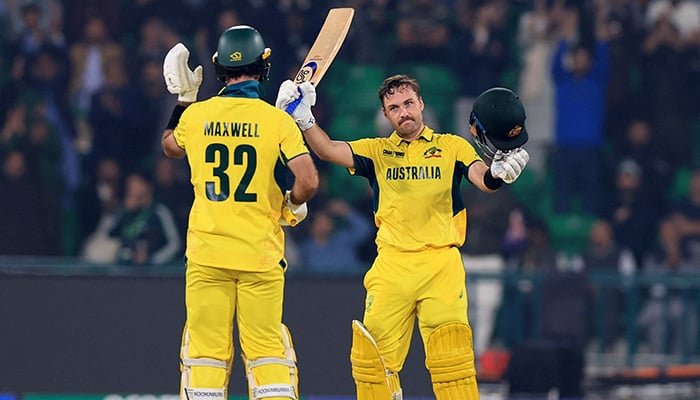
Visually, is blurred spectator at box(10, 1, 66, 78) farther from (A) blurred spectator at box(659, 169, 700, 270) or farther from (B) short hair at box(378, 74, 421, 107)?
(B) short hair at box(378, 74, 421, 107)

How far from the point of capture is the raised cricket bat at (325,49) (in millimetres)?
8688

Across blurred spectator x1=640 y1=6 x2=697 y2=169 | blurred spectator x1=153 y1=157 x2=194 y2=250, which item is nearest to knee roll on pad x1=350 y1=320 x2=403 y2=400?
blurred spectator x1=153 y1=157 x2=194 y2=250

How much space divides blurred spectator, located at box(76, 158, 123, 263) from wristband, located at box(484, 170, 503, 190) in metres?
6.15

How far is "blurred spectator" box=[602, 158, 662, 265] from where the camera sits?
47.0 ft

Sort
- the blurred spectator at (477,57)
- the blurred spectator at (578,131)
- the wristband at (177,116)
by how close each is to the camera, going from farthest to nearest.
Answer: the blurred spectator at (477,57), the blurred spectator at (578,131), the wristband at (177,116)

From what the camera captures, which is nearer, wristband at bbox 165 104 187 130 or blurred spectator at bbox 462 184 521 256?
wristband at bbox 165 104 187 130

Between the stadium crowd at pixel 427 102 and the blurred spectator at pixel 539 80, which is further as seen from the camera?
the blurred spectator at pixel 539 80

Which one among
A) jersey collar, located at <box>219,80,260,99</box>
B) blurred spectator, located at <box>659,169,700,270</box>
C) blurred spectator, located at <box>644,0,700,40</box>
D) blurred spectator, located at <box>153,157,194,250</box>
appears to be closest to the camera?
jersey collar, located at <box>219,80,260,99</box>

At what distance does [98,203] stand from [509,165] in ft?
22.8

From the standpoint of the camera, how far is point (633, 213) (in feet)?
47.4

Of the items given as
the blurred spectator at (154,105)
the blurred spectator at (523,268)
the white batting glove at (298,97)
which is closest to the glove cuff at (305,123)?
the white batting glove at (298,97)

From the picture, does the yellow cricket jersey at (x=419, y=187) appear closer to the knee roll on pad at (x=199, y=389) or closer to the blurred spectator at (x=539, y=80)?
the knee roll on pad at (x=199, y=389)

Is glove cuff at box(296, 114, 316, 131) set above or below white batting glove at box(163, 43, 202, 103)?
below

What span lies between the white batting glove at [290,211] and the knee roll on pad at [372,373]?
741 millimetres
